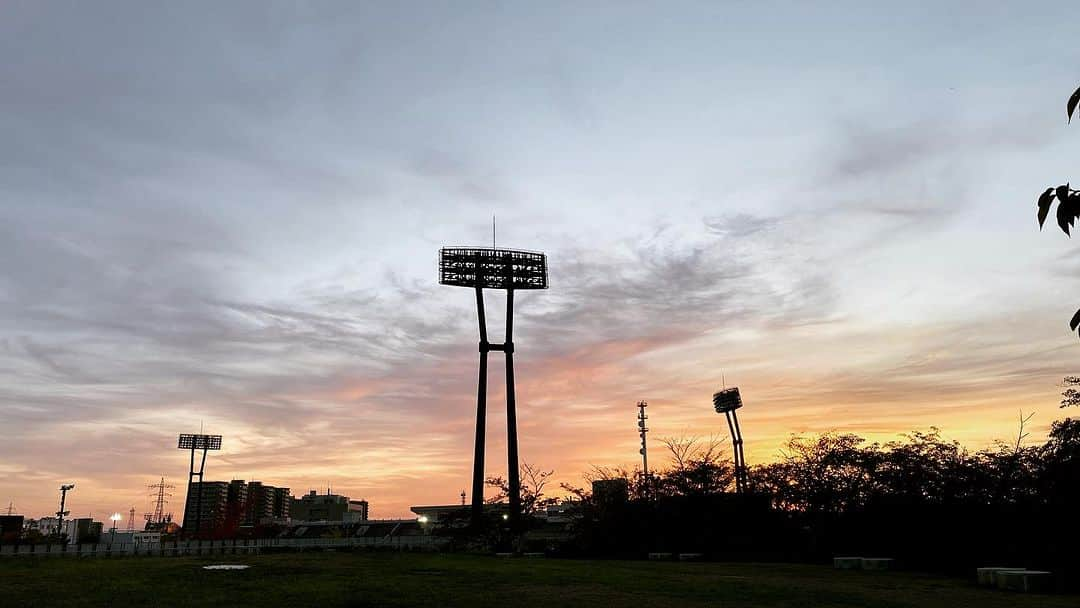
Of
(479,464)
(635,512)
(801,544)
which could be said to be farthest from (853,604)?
(479,464)

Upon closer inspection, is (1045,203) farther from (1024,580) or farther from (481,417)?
(481,417)

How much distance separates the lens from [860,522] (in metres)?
39.8

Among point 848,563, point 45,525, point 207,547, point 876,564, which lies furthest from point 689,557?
point 45,525

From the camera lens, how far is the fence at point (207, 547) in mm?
46188

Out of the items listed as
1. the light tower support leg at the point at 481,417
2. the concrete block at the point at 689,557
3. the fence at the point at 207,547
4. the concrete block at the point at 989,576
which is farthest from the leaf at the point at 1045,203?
the light tower support leg at the point at 481,417

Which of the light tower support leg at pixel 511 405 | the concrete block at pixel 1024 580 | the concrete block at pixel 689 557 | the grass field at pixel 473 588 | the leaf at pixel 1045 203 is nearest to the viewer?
the leaf at pixel 1045 203

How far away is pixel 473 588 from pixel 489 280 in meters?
58.1

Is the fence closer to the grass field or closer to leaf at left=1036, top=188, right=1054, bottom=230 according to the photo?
the grass field

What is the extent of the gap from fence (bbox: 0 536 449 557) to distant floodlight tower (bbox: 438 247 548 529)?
14484 mm

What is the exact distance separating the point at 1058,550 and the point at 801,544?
1799 centimetres

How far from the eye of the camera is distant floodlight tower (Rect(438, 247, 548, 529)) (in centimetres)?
7631

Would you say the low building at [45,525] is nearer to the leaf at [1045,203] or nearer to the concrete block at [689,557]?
the concrete block at [689,557]

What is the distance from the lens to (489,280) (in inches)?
3073

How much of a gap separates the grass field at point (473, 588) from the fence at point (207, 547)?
794 inches
